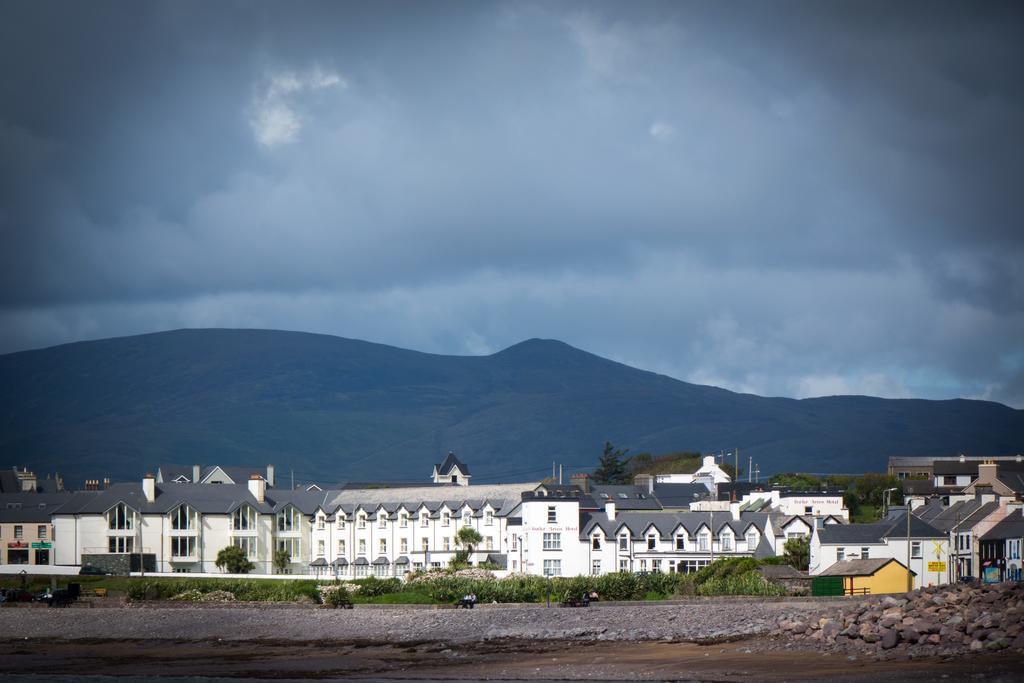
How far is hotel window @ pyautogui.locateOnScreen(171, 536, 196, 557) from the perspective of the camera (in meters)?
102

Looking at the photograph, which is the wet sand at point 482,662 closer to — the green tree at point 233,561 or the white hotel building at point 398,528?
the green tree at point 233,561

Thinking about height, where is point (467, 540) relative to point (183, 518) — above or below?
below

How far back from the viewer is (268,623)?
72.4 m

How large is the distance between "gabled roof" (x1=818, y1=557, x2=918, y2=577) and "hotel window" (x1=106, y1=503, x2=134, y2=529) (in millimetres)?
49730

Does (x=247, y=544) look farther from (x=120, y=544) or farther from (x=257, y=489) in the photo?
(x=120, y=544)

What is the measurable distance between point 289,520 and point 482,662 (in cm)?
5289

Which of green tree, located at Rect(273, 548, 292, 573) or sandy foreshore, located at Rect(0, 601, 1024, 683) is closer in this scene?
sandy foreshore, located at Rect(0, 601, 1024, 683)

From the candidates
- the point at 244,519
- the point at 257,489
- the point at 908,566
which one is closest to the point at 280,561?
the point at 244,519

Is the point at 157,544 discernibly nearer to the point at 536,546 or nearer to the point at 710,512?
the point at 536,546

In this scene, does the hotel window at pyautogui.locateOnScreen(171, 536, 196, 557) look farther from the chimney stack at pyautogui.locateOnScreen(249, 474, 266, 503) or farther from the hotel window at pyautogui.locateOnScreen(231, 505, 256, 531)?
the chimney stack at pyautogui.locateOnScreen(249, 474, 266, 503)

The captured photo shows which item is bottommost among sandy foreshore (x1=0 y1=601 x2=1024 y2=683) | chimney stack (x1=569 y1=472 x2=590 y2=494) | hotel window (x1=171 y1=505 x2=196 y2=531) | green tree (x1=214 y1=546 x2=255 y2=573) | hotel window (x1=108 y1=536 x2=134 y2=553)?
sandy foreshore (x1=0 y1=601 x2=1024 y2=683)

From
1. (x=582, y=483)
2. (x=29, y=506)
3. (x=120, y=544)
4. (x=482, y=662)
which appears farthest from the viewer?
(x=582, y=483)

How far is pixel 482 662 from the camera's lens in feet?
183

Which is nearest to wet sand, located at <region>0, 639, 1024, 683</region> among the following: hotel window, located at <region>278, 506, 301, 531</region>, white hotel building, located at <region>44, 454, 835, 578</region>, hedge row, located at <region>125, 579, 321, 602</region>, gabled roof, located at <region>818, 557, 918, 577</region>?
hedge row, located at <region>125, 579, 321, 602</region>
